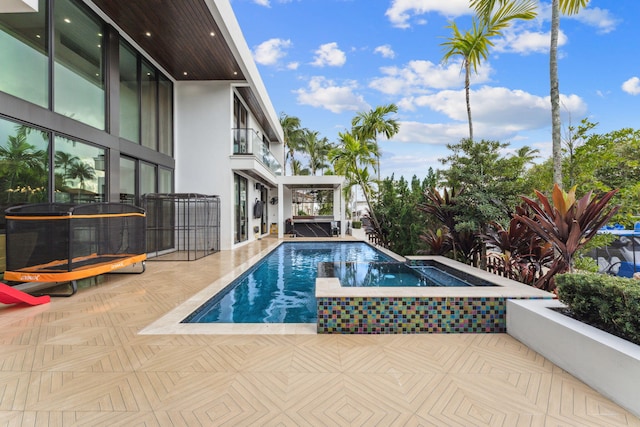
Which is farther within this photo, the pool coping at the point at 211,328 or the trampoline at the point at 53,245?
the trampoline at the point at 53,245

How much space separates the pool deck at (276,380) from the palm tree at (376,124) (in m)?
10.3


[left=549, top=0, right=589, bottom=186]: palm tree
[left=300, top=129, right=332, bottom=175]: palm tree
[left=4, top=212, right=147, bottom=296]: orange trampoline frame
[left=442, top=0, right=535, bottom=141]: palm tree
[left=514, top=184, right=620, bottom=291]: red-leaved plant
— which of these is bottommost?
[left=4, top=212, right=147, bottom=296]: orange trampoline frame

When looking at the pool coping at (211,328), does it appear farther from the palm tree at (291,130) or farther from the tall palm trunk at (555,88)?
the palm tree at (291,130)

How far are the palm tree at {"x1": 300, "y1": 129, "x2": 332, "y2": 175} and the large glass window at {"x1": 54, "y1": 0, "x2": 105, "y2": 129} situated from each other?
70.5 feet

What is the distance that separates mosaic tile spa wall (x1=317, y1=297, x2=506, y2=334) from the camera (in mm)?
3232

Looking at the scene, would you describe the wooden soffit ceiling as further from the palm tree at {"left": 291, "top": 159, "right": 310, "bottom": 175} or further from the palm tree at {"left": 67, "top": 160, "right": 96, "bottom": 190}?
the palm tree at {"left": 291, "top": 159, "right": 310, "bottom": 175}

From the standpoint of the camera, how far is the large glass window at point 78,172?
18.7 ft

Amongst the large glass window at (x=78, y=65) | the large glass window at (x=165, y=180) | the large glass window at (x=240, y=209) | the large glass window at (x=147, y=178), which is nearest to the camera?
the large glass window at (x=78, y=65)

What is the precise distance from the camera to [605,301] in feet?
7.65

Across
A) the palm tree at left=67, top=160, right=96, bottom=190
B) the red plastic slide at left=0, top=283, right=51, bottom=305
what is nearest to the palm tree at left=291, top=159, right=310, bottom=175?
the palm tree at left=67, top=160, right=96, bottom=190

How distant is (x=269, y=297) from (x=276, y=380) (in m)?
2.81

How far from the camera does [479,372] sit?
2.39m

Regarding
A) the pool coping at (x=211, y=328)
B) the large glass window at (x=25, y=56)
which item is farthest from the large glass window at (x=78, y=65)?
the pool coping at (x=211, y=328)

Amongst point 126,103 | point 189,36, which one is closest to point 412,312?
point 189,36
